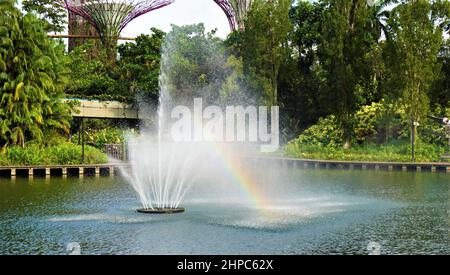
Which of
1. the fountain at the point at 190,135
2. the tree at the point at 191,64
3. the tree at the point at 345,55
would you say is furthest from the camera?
the tree at the point at 191,64

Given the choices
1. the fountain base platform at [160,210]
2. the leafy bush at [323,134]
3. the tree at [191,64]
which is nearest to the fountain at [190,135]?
the tree at [191,64]

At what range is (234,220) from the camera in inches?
768

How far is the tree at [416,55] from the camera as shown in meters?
41.8

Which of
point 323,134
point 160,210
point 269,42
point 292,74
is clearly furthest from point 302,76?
point 160,210

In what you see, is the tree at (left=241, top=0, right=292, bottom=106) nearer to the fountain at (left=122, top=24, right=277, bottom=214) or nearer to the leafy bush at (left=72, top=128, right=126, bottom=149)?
the fountain at (left=122, top=24, right=277, bottom=214)

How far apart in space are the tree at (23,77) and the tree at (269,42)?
15427mm

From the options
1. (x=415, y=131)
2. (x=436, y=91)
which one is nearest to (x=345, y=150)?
(x=415, y=131)

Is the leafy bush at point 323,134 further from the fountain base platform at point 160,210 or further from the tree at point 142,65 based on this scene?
the fountain base platform at point 160,210

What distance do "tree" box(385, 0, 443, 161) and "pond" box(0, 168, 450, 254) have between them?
12.6m

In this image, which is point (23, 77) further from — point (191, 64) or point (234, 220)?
point (234, 220)

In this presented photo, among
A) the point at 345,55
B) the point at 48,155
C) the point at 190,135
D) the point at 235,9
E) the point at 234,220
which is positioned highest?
the point at 235,9

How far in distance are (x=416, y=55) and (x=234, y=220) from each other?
26320mm

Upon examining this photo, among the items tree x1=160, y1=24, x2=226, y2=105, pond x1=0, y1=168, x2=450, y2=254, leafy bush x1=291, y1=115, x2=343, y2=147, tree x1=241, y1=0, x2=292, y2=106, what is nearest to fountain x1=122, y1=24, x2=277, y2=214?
tree x1=160, y1=24, x2=226, y2=105

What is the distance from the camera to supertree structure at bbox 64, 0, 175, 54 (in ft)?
204
